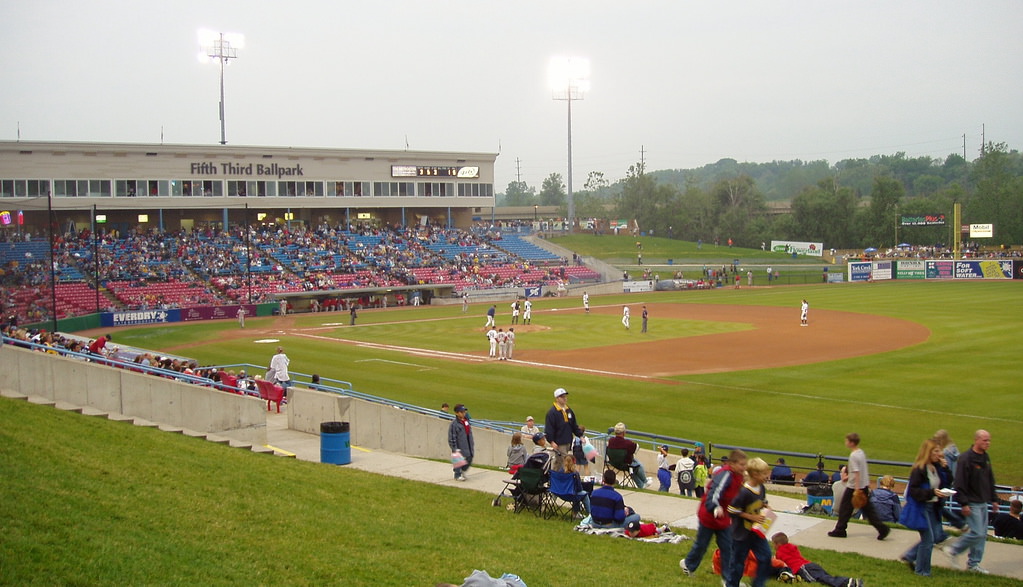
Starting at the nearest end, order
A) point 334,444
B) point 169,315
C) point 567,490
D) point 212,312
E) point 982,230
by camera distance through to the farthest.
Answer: point 567,490
point 334,444
point 169,315
point 212,312
point 982,230

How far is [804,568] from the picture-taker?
9633 mm

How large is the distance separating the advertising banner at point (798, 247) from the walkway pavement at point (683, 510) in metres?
104

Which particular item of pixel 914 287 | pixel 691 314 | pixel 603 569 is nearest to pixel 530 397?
pixel 603 569

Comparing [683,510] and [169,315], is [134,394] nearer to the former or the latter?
[683,510]

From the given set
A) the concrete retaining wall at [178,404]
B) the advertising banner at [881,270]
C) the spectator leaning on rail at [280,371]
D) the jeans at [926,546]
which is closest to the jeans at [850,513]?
the jeans at [926,546]

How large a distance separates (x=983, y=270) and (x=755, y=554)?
9005 centimetres

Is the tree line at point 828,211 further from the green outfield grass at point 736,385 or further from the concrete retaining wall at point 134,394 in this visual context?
the concrete retaining wall at point 134,394

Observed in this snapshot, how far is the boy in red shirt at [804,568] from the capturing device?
9.24 m

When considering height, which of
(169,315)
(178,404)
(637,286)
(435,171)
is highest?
(435,171)

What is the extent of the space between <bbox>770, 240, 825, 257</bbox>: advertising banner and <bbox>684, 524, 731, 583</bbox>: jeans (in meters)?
110

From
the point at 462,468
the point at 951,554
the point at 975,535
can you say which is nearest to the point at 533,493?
the point at 462,468

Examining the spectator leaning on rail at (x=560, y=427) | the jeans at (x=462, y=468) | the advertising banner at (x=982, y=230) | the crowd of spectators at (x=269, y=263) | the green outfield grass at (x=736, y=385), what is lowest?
the green outfield grass at (x=736, y=385)

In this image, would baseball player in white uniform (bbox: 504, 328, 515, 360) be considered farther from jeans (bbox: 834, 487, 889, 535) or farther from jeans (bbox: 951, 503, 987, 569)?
jeans (bbox: 951, 503, 987, 569)

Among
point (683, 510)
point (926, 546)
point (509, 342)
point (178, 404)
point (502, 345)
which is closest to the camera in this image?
point (926, 546)
